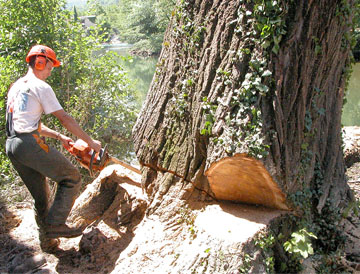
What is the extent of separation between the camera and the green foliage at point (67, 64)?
20.1 ft

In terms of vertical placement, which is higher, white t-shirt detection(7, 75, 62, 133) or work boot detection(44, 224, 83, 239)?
white t-shirt detection(7, 75, 62, 133)

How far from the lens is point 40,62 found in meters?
3.29

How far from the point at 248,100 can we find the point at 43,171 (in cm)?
191

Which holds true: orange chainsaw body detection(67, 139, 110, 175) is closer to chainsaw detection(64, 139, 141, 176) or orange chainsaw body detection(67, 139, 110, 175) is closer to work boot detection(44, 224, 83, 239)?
chainsaw detection(64, 139, 141, 176)

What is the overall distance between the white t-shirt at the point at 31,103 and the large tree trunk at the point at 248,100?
100cm

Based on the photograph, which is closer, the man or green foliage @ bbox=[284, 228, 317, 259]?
green foliage @ bbox=[284, 228, 317, 259]

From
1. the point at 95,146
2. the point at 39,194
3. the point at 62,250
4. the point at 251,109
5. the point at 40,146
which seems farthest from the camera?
the point at 62,250

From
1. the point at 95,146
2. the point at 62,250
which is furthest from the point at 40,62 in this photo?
the point at 62,250

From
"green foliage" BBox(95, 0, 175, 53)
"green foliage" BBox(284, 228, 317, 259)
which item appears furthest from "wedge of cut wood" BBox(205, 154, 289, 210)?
"green foliage" BBox(95, 0, 175, 53)

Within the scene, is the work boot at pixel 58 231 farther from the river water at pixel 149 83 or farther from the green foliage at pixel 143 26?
the green foliage at pixel 143 26

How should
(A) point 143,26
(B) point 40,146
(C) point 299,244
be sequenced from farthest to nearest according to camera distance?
1. (A) point 143,26
2. (B) point 40,146
3. (C) point 299,244

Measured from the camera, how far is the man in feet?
10.3

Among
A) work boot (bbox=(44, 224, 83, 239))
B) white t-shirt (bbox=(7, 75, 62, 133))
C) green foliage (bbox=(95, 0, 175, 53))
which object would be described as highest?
green foliage (bbox=(95, 0, 175, 53))

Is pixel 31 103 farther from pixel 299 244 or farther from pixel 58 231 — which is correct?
pixel 299 244
